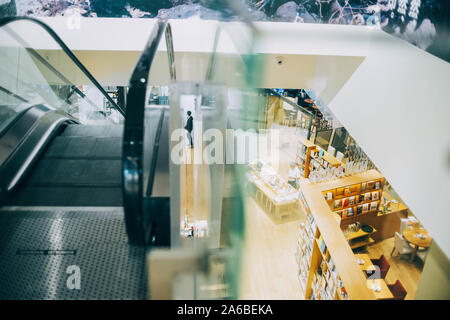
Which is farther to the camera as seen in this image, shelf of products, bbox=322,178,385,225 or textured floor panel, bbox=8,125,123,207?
shelf of products, bbox=322,178,385,225

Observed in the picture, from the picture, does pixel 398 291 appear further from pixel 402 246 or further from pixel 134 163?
pixel 134 163

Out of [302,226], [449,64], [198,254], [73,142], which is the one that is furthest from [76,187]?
[302,226]

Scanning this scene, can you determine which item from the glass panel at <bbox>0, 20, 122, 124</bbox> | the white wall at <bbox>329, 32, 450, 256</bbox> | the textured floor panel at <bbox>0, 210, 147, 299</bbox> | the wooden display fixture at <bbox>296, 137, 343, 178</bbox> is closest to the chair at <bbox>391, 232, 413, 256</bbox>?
the wooden display fixture at <bbox>296, 137, 343, 178</bbox>

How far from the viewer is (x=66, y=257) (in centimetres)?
219

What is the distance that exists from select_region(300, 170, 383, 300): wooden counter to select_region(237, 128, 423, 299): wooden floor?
1.42 meters

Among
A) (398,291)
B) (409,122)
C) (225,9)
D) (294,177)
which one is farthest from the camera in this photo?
(294,177)

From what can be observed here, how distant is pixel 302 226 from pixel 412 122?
11.4 feet

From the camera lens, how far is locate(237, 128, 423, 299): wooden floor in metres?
5.91

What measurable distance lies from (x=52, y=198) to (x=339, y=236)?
4.32 metres

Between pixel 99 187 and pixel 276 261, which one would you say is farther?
pixel 276 261

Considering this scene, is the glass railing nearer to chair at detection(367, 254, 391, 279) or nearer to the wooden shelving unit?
the wooden shelving unit

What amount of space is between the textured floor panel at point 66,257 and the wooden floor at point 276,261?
329 cm

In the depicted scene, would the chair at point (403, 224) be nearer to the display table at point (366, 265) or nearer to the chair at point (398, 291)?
the display table at point (366, 265)

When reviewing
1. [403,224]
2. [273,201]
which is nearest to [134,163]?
[273,201]
